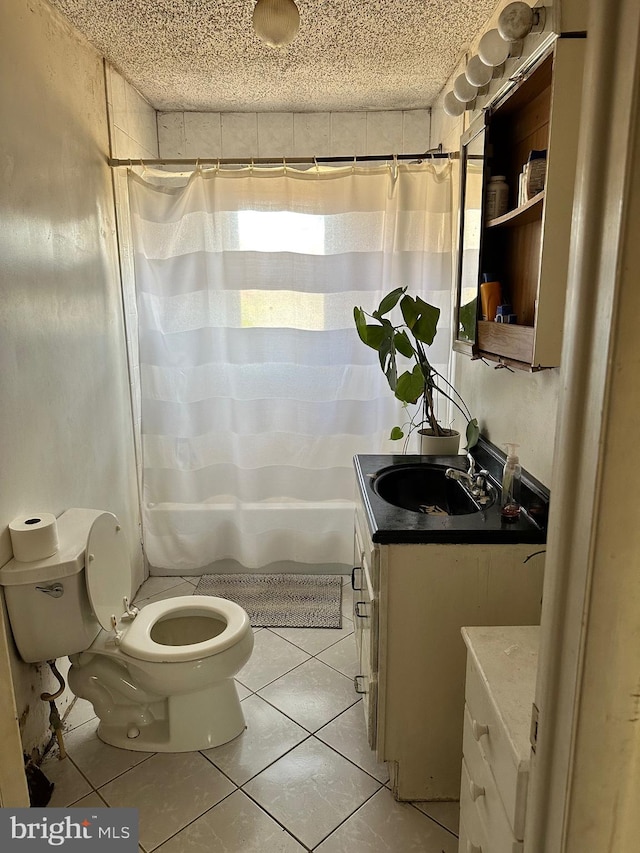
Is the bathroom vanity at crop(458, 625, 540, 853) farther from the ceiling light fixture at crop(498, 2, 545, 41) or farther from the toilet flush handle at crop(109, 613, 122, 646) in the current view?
the ceiling light fixture at crop(498, 2, 545, 41)

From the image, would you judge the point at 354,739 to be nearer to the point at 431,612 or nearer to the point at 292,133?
the point at 431,612

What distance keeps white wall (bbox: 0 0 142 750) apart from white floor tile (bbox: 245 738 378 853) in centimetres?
78

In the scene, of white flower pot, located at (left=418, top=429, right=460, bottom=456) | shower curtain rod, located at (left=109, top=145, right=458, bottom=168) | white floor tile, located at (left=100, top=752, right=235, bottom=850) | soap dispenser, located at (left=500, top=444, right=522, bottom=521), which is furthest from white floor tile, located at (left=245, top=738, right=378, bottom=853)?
shower curtain rod, located at (left=109, top=145, right=458, bottom=168)

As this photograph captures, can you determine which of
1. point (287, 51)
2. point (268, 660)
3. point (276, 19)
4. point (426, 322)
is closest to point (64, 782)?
point (268, 660)

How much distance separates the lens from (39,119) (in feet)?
6.13

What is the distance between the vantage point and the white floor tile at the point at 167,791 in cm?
165

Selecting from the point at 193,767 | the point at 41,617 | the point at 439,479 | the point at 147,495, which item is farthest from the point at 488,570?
the point at 147,495

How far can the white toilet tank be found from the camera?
5.41ft

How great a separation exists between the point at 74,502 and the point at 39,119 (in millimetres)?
1308

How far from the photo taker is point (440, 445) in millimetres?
2303

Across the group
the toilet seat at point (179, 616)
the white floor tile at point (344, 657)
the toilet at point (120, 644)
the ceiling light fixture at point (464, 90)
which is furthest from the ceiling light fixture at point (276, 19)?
the white floor tile at point (344, 657)

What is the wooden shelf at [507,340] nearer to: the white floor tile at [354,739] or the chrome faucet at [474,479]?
the chrome faucet at [474,479]

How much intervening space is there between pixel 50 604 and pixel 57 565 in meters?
0.13

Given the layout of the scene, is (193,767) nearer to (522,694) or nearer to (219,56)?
(522,694)
